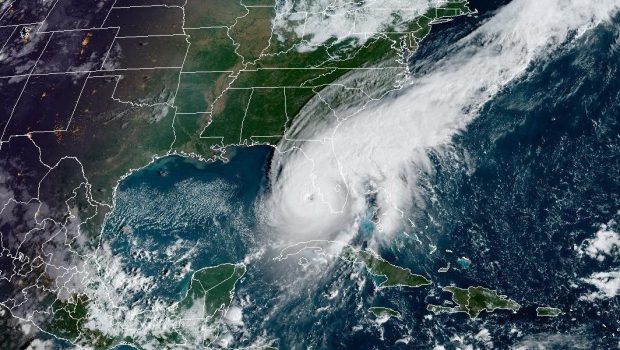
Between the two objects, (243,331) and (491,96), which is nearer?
(243,331)

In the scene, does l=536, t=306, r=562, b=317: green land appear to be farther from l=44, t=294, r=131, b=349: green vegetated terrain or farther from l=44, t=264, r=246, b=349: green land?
l=44, t=294, r=131, b=349: green vegetated terrain

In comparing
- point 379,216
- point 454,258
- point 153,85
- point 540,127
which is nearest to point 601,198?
point 540,127

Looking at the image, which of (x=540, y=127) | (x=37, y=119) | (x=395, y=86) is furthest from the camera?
(x=37, y=119)

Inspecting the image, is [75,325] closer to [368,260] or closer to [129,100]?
[129,100]

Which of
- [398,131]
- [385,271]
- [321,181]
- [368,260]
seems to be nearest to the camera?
[385,271]

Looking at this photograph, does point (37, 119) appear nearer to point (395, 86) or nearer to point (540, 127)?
point (395, 86)

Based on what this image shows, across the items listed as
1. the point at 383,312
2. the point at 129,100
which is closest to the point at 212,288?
the point at 383,312
